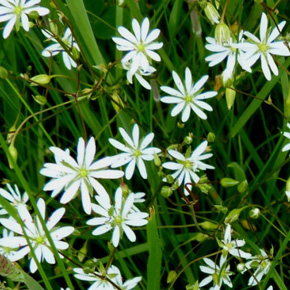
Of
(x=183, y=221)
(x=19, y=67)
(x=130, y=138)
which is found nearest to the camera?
(x=130, y=138)

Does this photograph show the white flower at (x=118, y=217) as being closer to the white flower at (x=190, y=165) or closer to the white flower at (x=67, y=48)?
the white flower at (x=190, y=165)

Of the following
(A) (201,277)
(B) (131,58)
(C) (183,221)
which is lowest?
(A) (201,277)

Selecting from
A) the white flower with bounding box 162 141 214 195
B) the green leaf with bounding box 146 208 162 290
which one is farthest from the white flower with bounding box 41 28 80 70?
the green leaf with bounding box 146 208 162 290

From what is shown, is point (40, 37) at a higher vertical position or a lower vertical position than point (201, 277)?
higher

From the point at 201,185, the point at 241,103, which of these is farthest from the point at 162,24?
the point at 201,185

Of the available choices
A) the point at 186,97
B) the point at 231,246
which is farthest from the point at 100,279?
the point at 186,97

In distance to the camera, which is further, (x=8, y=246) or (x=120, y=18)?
(x=120, y=18)

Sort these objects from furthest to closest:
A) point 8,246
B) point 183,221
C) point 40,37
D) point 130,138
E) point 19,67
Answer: point 19,67
point 40,37
point 183,221
point 130,138
point 8,246

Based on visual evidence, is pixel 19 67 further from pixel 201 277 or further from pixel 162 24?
pixel 201 277
